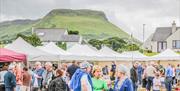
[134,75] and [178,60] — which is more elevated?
[134,75]

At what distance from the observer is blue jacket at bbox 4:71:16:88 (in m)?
18.9

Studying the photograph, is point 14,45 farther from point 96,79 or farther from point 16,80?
point 96,79

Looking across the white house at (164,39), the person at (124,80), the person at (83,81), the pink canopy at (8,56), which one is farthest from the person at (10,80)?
the white house at (164,39)

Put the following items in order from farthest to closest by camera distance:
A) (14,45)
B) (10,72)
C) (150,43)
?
1. (150,43)
2. (14,45)
3. (10,72)

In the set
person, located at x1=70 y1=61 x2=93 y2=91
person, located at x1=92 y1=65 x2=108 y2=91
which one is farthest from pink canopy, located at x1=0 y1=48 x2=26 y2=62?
person, located at x1=70 y1=61 x2=93 y2=91

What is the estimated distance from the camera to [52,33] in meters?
155

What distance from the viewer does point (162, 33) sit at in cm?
12912

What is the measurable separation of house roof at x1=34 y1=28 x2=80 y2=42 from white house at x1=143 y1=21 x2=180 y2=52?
20.7 m

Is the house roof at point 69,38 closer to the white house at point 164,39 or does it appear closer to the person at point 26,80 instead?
the white house at point 164,39

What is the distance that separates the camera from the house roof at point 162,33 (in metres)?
127

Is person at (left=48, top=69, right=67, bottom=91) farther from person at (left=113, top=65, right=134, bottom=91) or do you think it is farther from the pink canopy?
the pink canopy

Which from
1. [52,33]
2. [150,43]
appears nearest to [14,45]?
[150,43]

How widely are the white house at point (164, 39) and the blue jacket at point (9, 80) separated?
100332 millimetres

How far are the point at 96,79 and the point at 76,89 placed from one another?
→ 93cm
